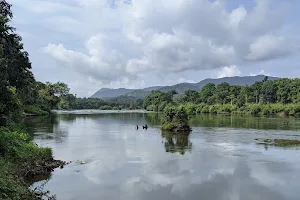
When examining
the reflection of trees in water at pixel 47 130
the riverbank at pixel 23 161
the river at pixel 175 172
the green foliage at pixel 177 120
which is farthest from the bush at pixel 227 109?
the riverbank at pixel 23 161

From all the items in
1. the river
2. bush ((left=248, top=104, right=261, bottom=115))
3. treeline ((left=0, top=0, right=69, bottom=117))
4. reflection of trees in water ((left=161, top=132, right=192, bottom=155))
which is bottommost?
the river

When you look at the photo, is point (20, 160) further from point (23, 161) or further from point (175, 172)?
point (175, 172)

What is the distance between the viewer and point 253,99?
133750mm

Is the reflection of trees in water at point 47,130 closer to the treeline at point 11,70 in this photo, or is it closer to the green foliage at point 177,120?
the treeline at point 11,70

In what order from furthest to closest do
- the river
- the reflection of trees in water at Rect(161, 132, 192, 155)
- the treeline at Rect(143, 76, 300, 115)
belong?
the treeline at Rect(143, 76, 300, 115) → the reflection of trees in water at Rect(161, 132, 192, 155) → the river

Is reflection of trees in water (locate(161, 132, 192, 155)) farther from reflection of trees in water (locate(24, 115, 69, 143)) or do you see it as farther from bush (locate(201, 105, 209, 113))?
bush (locate(201, 105, 209, 113))

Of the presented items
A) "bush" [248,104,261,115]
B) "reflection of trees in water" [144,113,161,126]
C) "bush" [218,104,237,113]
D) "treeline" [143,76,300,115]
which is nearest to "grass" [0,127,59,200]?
"reflection of trees in water" [144,113,161,126]

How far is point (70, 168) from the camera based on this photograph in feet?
76.8

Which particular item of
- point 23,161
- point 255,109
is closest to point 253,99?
point 255,109

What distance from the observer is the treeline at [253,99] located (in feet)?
372

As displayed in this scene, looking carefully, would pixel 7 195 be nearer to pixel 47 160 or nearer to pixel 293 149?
pixel 47 160

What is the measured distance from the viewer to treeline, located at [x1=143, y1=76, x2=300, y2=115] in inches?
4464

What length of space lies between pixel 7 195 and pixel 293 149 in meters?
29.7

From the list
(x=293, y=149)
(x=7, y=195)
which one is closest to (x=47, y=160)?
(x=7, y=195)
